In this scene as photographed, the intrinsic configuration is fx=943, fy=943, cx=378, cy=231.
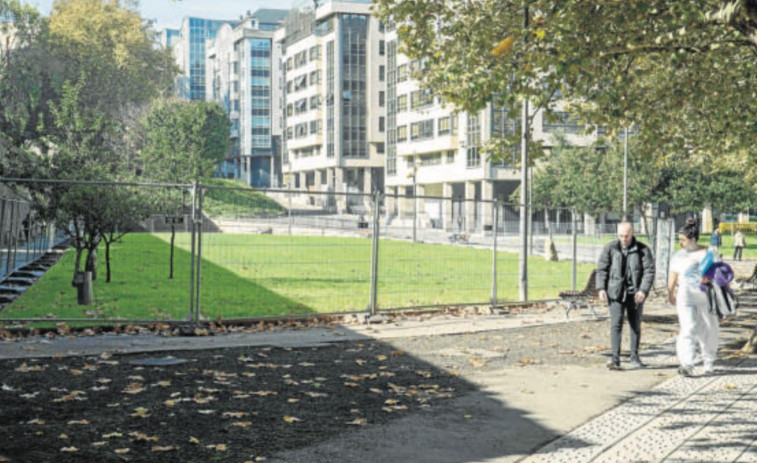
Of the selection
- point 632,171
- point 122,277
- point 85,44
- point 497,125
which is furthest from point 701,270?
point 85,44

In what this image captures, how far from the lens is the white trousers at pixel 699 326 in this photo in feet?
35.6

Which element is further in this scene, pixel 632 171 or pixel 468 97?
pixel 632 171

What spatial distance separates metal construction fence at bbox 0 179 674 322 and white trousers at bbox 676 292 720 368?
5804mm

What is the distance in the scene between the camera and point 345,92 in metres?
102

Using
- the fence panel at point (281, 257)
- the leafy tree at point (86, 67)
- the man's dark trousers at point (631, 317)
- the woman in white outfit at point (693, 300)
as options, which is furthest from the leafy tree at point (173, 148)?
the woman in white outfit at point (693, 300)

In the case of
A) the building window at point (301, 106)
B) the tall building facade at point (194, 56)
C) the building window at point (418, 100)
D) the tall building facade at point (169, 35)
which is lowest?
the building window at point (418, 100)

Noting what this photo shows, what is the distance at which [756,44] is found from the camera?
1277 centimetres

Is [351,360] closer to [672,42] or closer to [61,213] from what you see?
[672,42]

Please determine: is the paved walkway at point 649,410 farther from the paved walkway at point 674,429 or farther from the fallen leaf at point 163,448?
the fallen leaf at point 163,448

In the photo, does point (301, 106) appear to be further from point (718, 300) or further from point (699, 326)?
point (718, 300)

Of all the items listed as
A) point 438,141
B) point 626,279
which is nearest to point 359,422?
point 626,279

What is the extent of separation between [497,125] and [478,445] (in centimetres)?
6994

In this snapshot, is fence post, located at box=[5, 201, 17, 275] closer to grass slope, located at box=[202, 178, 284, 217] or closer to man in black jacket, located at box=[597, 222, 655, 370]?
grass slope, located at box=[202, 178, 284, 217]

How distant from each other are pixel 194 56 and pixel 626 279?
164695 millimetres
